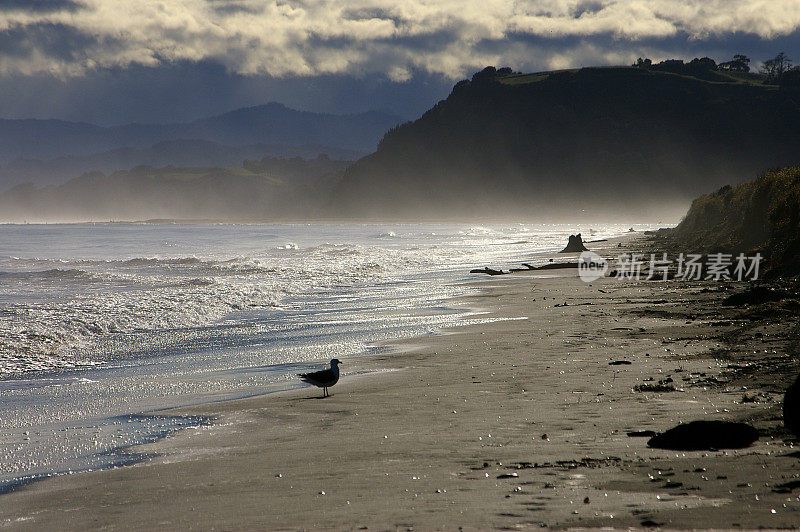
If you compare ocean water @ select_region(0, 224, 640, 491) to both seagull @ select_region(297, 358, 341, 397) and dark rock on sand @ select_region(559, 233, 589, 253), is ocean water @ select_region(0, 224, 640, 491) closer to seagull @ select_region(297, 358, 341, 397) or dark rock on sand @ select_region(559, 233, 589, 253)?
seagull @ select_region(297, 358, 341, 397)

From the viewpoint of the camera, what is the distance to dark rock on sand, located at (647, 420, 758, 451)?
5668 millimetres

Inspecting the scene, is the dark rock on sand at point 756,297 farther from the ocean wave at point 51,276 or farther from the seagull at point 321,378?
the ocean wave at point 51,276

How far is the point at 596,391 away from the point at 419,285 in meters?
18.5

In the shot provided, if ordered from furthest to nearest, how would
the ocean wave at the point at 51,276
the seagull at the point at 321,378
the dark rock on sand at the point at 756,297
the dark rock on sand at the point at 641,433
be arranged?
the ocean wave at the point at 51,276
the dark rock on sand at the point at 756,297
the seagull at the point at 321,378
the dark rock on sand at the point at 641,433

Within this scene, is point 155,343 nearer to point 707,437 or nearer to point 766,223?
point 707,437

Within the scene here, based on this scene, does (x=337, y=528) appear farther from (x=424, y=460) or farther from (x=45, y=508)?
(x=45, y=508)

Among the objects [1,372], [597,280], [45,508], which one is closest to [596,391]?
[45,508]

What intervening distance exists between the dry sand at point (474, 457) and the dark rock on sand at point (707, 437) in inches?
4.8

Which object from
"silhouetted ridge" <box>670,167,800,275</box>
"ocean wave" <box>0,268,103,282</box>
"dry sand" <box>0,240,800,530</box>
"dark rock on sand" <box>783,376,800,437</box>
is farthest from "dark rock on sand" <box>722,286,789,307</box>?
"ocean wave" <box>0,268,103,282</box>

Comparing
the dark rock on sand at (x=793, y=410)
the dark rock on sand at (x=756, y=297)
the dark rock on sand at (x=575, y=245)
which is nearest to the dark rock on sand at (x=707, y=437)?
the dark rock on sand at (x=793, y=410)

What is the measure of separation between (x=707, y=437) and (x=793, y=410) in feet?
2.71

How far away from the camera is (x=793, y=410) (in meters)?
5.92

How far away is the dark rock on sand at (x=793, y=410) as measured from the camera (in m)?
5.87

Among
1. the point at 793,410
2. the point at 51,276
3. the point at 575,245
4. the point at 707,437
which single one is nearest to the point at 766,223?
the point at 575,245
